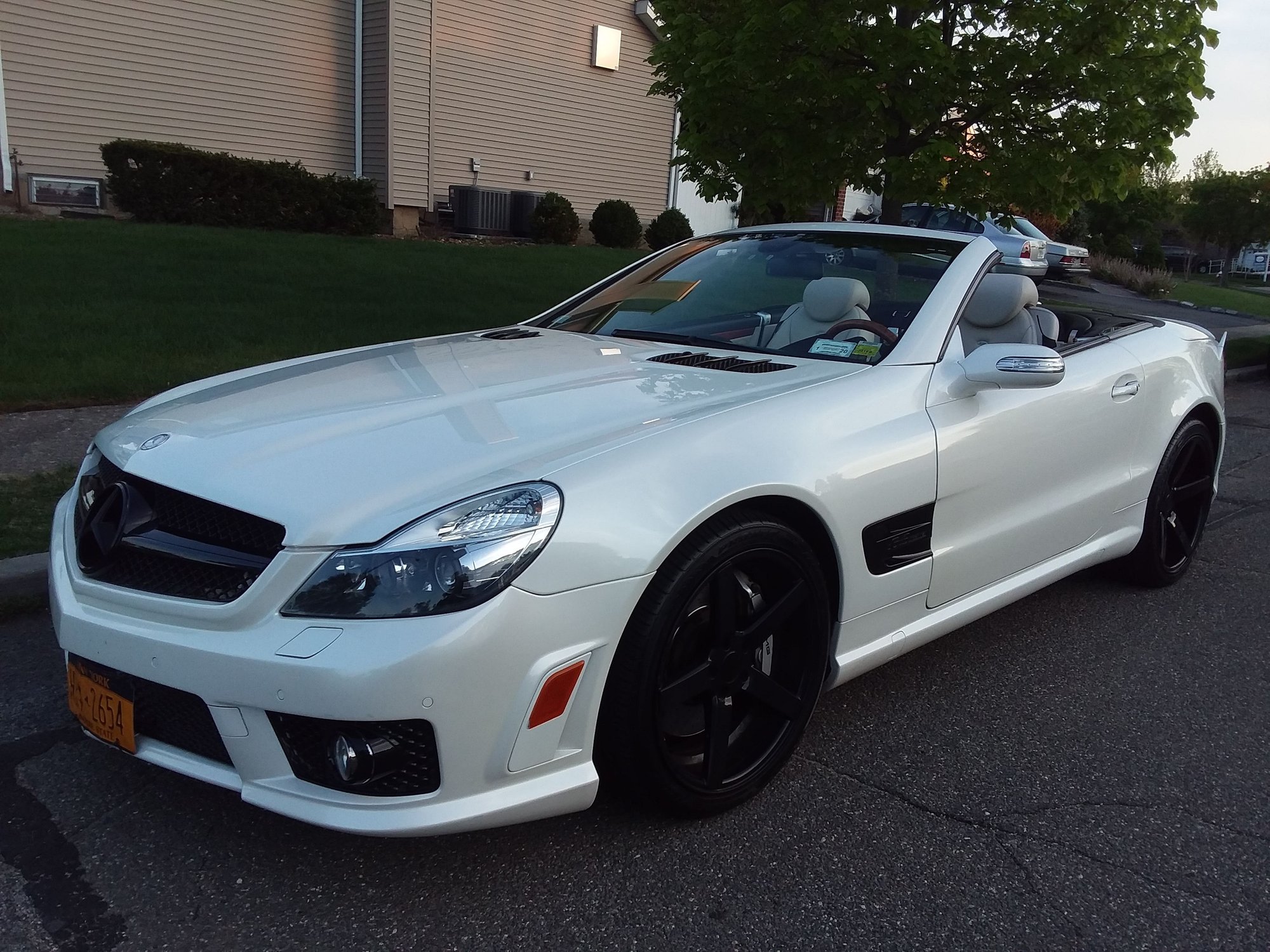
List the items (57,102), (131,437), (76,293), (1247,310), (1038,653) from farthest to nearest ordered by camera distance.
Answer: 1. (1247,310)
2. (57,102)
3. (76,293)
4. (1038,653)
5. (131,437)

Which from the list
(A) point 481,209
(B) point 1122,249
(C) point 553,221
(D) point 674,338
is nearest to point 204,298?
(D) point 674,338

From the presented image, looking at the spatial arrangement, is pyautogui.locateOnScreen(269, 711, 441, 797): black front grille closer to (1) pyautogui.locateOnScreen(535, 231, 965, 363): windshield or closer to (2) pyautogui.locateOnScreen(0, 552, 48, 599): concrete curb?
(1) pyautogui.locateOnScreen(535, 231, 965, 363): windshield

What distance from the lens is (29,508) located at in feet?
15.0

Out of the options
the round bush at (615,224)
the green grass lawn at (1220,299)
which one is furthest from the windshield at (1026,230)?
Answer: the round bush at (615,224)

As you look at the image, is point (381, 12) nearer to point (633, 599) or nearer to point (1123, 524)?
point (1123, 524)

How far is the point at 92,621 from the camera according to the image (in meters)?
2.45

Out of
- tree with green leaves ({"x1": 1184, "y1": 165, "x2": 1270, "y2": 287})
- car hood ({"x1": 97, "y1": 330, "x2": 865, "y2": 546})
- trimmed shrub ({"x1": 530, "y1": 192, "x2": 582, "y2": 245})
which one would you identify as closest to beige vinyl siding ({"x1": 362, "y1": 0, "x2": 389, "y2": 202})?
trimmed shrub ({"x1": 530, "y1": 192, "x2": 582, "y2": 245})

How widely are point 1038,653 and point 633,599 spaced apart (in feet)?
7.26

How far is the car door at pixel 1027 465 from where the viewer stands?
323cm

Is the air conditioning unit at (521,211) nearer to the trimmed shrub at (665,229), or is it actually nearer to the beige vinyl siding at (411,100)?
the beige vinyl siding at (411,100)

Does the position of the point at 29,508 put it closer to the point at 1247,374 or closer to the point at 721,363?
the point at 721,363

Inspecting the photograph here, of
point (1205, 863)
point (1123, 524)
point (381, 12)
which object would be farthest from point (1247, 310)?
point (1205, 863)

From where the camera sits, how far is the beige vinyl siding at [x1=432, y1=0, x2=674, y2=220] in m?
16.8

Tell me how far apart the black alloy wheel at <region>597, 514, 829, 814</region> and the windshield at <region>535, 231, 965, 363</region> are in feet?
2.99
